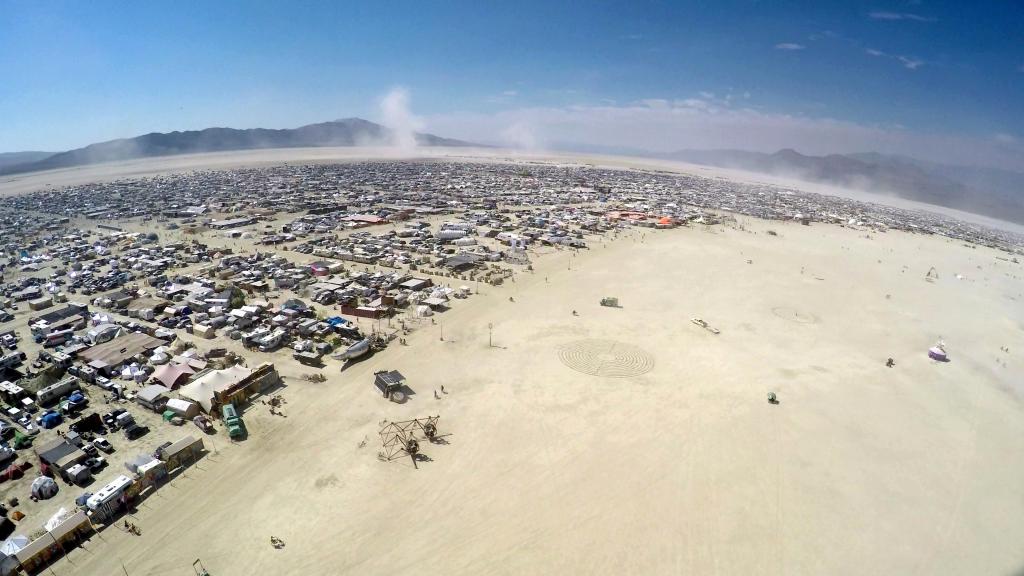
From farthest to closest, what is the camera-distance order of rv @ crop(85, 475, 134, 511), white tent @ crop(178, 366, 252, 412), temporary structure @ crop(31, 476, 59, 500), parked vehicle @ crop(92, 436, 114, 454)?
white tent @ crop(178, 366, 252, 412)
parked vehicle @ crop(92, 436, 114, 454)
temporary structure @ crop(31, 476, 59, 500)
rv @ crop(85, 475, 134, 511)

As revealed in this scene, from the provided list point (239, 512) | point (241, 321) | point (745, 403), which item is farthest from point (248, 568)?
point (745, 403)

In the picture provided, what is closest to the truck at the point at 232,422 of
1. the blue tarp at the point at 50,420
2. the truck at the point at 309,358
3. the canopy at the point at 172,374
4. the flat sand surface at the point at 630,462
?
the flat sand surface at the point at 630,462

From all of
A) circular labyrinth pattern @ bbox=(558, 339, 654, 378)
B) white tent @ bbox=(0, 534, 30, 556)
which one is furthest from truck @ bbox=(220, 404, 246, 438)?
circular labyrinth pattern @ bbox=(558, 339, 654, 378)

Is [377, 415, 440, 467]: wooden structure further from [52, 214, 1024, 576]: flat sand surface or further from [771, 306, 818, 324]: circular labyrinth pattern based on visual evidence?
[771, 306, 818, 324]: circular labyrinth pattern

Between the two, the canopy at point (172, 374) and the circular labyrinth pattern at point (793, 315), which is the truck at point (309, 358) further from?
the circular labyrinth pattern at point (793, 315)

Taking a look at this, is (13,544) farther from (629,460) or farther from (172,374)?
(629,460)
